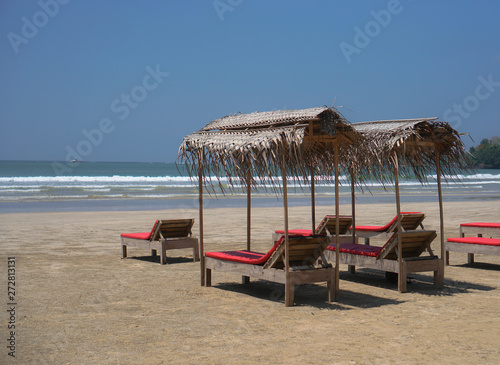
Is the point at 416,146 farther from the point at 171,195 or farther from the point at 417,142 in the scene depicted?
the point at 171,195

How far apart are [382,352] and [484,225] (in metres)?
6.68

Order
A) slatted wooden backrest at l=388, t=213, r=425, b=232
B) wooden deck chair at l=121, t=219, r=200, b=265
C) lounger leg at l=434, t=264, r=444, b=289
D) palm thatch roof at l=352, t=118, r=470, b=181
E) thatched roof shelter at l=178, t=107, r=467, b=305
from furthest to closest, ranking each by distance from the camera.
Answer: slatted wooden backrest at l=388, t=213, r=425, b=232 → wooden deck chair at l=121, t=219, r=200, b=265 → lounger leg at l=434, t=264, r=444, b=289 → palm thatch roof at l=352, t=118, r=470, b=181 → thatched roof shelter at l=178, t=107, r=467, b=305

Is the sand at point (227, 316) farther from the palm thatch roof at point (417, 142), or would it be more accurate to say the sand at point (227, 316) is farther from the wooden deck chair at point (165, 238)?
→ the palm thatch roof at point (417, 142)

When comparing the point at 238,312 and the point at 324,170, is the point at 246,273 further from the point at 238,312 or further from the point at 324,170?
the point at 324,170

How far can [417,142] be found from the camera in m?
7.38

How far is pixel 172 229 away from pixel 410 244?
4282 mm

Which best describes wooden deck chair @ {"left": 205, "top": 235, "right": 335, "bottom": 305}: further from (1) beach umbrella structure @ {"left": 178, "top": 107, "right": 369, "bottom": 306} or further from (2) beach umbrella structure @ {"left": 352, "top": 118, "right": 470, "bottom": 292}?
(2) beach umbrella structure @ {"left": 352, "top": 118, "right": 470, "bottom": 292}

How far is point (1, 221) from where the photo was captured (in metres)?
16.3

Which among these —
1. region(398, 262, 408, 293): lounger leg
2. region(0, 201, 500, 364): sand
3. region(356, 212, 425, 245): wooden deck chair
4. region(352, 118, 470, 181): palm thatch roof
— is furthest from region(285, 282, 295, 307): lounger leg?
region(356, 212, 425, 245): wooden deck chair

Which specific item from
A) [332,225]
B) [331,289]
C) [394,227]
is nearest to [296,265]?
[331,289]

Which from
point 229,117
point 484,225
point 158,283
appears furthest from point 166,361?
point 484,225

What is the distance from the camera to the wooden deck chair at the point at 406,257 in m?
7.18

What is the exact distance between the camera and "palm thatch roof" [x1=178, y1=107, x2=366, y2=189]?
6.31m

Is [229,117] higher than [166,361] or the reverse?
higher
